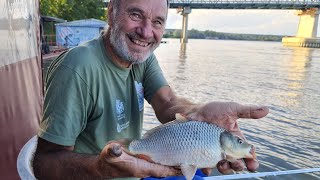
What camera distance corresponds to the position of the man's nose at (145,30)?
2990 mm

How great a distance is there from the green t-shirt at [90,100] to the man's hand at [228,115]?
1.78 ft

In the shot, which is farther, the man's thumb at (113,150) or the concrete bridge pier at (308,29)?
the concrete bridge pier at (308,29)

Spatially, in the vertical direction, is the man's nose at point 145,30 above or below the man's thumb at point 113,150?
above

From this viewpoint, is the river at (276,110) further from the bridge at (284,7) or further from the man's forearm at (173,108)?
the bridge at (284,7)

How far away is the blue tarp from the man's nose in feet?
113

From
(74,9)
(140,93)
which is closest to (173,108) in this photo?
(140,93)

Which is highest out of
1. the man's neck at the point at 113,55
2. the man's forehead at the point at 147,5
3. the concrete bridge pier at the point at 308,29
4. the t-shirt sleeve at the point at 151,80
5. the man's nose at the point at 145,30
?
the man's forehead at the point at 147,5

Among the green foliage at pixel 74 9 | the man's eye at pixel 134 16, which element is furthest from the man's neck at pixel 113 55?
the green foliage at pixel 74 9

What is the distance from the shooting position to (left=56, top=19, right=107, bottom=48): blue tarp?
37781 mm

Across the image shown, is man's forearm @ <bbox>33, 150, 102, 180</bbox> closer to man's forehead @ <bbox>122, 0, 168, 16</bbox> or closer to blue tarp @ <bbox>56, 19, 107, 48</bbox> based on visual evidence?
man's forehead @ <bbox>122, 0, 168, 16</bbox>

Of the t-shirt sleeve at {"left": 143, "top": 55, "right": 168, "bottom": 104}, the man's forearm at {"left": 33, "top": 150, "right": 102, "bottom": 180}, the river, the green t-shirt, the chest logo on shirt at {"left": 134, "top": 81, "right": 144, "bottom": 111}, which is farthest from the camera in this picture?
the river

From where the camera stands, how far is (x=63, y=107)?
2.51 metres

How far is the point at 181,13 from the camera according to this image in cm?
12269

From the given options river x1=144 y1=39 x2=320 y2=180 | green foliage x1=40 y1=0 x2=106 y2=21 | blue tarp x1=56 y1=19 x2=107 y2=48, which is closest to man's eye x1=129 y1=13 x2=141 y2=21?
river x1=144 y1=39 x2=320 y2=180
